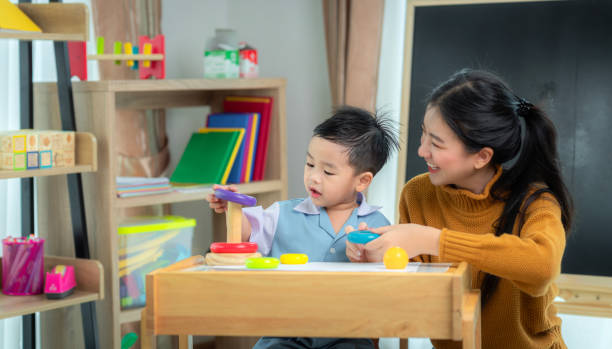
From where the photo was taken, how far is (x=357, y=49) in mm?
2520

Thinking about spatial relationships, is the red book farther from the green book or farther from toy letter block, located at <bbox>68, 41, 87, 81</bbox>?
toy letter block, located at <bbox>68, 41, 87, 81</bbox>

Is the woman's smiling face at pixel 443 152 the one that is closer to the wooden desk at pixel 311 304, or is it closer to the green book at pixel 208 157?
the wooden desk at pixel 311 304

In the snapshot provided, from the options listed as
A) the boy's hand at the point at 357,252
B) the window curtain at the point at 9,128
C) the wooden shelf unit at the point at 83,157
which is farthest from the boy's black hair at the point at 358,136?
the window curtain at the point at 9,128

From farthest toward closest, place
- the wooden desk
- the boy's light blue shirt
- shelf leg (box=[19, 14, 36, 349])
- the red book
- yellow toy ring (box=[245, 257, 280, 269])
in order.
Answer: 1. the red book
2. shelf leg (box=[19, 14, 36, 349])
3. the boy's light blue shirt
4. yellow toy ring (box=[245, 257, 280, 269])
5. the wooden desk

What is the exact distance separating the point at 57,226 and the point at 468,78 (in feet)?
4.95

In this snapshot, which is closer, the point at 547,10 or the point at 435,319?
the point at 435,319

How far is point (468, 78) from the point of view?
141 centimetres

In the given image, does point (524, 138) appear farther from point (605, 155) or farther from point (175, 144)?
point (175, 144)

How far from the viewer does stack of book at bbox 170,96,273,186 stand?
2.48m

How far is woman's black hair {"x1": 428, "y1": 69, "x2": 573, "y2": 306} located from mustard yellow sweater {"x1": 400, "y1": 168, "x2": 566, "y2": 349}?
0.02 m

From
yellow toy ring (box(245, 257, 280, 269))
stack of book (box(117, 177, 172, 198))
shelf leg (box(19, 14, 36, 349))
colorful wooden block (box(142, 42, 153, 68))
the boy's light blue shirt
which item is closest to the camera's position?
yellow toy ring (box(245, 257, 280, 269))

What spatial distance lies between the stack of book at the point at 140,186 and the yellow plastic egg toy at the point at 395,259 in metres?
1.30

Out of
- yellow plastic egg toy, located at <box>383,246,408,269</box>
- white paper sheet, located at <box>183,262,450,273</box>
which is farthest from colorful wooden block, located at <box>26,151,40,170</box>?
yellow plastic egg toy, located at <box>383,246,408,269</box>

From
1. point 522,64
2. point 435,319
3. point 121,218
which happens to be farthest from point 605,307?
point 121,218
